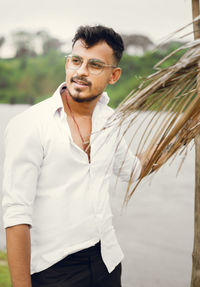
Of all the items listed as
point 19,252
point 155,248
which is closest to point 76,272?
point 19,252

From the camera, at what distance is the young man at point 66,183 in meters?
1.20

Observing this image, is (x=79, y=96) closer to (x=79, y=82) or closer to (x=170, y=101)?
(x=79, y=82)

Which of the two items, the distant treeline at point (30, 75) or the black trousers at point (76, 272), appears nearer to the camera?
the black trousers at point (76, 272)

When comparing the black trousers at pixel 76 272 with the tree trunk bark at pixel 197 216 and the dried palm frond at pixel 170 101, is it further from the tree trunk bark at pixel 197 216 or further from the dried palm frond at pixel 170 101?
the tree trunk bark at pixel 197 216

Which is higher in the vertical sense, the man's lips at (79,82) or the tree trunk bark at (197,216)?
the man's lips at (79,82)

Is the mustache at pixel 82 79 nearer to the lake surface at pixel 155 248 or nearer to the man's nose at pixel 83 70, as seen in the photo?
the man's nose at pixel 83 70

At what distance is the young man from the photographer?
47.3 inches

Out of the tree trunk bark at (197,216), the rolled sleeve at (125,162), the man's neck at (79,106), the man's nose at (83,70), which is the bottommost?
the tree trunk bark at (197,216)

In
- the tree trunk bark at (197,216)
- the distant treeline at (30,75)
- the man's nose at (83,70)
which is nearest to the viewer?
the man's nose at (83,70)

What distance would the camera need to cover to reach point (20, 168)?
118cm

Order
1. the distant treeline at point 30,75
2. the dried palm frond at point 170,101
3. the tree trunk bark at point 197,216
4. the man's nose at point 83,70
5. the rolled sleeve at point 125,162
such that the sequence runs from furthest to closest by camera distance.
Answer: the distant treeline at point 30,75, the tree trunk bark at point 197,216, the rolled sleeve at point 125,162, the man's nose at point 83,70, the dried palm frond at point 170,101

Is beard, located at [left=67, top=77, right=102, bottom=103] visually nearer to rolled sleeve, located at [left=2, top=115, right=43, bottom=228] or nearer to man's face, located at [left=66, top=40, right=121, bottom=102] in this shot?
man's face, located at [left=66, top=40, right=121, bottom=102]

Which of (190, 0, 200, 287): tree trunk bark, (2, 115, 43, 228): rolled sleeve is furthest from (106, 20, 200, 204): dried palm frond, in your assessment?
(190, 0, 200, 287): tree trunk bark

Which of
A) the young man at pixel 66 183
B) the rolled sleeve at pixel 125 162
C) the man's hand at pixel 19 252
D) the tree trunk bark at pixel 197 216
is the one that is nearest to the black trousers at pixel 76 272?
the young man at pixel 66 183
